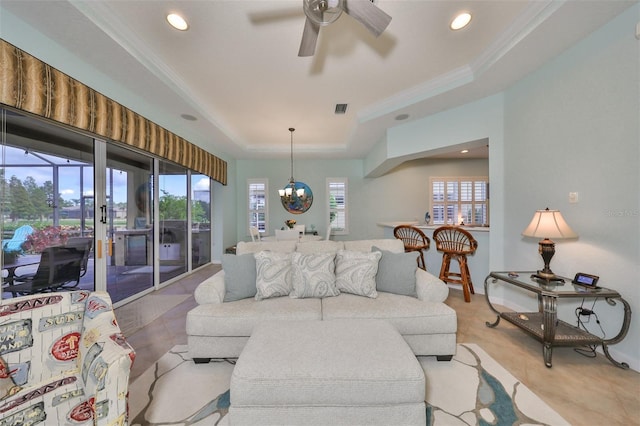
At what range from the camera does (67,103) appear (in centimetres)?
201

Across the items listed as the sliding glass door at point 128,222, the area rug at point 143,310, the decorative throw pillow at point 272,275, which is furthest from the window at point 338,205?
the decorative throw pillow at point 272,275

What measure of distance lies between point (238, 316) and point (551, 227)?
269cm

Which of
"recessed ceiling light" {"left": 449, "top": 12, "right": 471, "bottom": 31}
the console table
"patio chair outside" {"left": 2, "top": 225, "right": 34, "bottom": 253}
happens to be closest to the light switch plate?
the console table

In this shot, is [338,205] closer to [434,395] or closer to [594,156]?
[594,156]

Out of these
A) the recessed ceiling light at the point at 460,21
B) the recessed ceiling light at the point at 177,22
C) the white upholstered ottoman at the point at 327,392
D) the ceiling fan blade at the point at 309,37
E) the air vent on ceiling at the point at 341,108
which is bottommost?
the white upholstered ottoman at the point at 327,392

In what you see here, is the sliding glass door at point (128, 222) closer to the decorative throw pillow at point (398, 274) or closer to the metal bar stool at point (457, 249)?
the decorative throw pillow at point (398, 274)

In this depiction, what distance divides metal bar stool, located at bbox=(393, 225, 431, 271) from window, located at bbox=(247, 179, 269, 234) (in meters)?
3.58

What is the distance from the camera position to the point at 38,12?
1.69 metres

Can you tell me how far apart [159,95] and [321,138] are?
9.80 ft

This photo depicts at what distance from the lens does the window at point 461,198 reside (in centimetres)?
587

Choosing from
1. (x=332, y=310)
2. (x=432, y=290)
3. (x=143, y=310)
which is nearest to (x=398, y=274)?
(x=432, y=290)

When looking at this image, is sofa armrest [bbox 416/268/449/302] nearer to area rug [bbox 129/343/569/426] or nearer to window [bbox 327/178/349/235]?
area rug [bbox 129/343/569/426]

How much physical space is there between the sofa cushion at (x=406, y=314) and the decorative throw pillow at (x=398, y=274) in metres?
0.20

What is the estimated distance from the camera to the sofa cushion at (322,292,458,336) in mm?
1811
